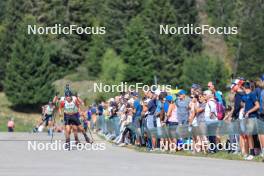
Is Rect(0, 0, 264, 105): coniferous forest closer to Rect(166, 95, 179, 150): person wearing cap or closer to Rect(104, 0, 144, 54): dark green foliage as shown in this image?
Rect(104, 0, 144, 54): dark green foliage

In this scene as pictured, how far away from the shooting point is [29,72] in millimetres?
93000

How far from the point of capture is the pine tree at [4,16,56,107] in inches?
3573

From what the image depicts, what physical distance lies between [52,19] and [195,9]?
20088 millimetres

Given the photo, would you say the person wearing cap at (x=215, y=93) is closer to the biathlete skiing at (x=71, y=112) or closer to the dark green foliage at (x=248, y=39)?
the biathlete skiing at (x=71, y=112)

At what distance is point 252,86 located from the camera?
1919 centimetres

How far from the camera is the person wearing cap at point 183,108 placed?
2347 centimetres

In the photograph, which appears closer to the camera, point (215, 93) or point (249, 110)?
point (249, 110)

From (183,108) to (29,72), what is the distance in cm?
7062

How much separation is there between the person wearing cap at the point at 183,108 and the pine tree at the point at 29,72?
6722 cm

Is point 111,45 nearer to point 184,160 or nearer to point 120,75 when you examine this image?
point 120,75

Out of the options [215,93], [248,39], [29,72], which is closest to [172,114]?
[215,93]

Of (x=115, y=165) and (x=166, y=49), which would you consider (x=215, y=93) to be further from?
(x=166, y=49)

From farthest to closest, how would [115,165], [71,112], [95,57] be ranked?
[95,57]
[71,112]
[115,165]

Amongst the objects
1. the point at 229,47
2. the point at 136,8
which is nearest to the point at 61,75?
the point at 136,8
